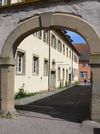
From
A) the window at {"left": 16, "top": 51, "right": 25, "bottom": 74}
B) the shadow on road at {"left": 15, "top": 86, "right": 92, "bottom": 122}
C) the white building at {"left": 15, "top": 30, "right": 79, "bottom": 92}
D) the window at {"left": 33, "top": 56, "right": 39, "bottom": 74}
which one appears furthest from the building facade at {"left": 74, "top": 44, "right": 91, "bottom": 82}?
the shadow on road at {"left": 15, "top": 86, "right": 92, "bottom": 122}

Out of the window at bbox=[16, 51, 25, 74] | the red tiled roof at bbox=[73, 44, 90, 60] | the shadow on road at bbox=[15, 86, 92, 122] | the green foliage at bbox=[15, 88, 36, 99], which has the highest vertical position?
the red tiled roof at bbox=[73, 44, 90, 60]

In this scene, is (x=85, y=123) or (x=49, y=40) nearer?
(x=85, y=123)

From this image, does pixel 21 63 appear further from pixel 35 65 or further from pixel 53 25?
pixel 53 25

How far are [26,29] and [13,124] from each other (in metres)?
3.36

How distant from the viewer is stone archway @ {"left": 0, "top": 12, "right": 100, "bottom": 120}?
36.6ft

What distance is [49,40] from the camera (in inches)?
1282

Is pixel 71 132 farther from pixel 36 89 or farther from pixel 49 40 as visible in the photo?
pixel 49 40

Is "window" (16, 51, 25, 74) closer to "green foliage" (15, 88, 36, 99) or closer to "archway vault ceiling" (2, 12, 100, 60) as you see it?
"green foliage" (15, 88, 36, 99)

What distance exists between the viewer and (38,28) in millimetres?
12273

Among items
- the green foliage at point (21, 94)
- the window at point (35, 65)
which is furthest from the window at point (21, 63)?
the window at point (35, 65)

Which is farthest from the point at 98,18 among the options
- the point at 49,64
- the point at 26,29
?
the point at 49,64

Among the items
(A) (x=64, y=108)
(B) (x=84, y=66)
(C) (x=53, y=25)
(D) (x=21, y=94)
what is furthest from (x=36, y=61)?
(B) (x=84, y=66)

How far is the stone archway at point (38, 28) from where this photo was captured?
11.2 meters

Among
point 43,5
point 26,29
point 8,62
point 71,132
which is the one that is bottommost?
point 71,132
